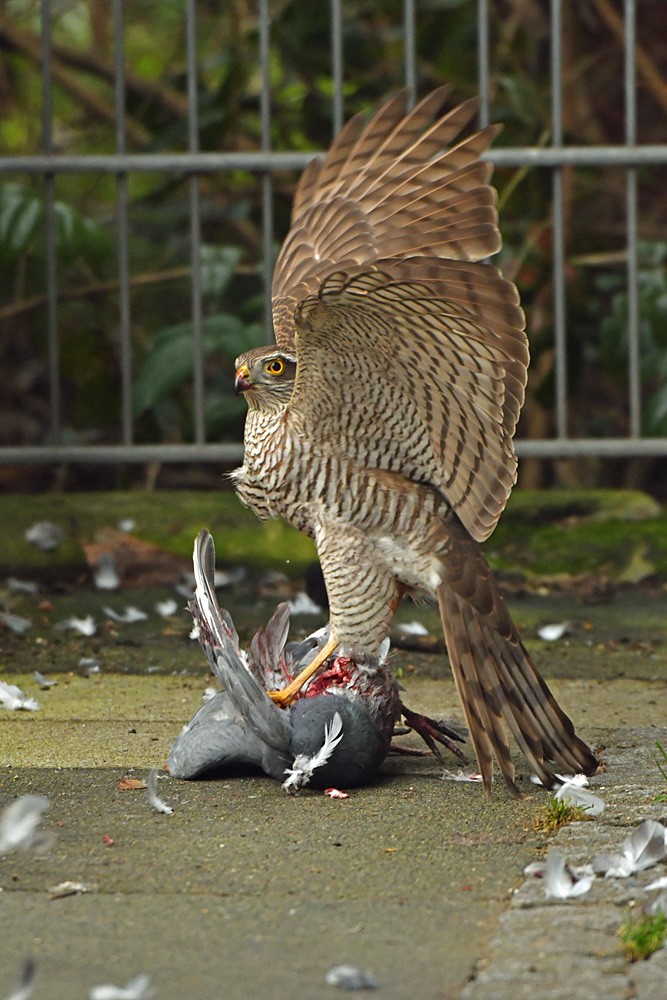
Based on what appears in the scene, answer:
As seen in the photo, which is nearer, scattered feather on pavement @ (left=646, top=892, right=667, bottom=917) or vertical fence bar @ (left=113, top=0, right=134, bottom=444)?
scattered feather on pavement @ (left=646, top=892, right=667, bottom=917)

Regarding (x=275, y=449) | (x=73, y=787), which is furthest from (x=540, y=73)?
(x=73, y=787)

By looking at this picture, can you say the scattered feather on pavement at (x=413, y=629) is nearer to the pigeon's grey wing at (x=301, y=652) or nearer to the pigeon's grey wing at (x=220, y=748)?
the pigeon's grey wing at (x=301, y=652)

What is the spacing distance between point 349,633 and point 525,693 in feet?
1.36

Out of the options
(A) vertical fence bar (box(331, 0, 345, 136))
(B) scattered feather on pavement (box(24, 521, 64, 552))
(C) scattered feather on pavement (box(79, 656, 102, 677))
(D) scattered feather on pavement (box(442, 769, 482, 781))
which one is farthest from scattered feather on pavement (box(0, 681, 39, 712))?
(A) vertical fence bar (box(331, 0, 345, 136))

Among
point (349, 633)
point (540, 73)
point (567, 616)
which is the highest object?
point (540, 73)

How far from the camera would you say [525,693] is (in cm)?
296

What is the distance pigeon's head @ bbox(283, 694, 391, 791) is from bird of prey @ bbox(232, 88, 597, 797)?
0.53 ft

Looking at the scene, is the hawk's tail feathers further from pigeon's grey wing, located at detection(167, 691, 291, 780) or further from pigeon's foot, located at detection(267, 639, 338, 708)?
pigeon's grey wing, located at detection(167, 691, 291, 780)

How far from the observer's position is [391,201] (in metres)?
3.49

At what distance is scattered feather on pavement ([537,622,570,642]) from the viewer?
14.8 ft

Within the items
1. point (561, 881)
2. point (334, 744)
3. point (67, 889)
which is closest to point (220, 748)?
point (334, 744)

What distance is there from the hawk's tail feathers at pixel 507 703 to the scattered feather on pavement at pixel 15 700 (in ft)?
3.91

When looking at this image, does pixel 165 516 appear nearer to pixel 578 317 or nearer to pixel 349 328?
pixel 578 317

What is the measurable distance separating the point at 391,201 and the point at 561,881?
6.18ft
